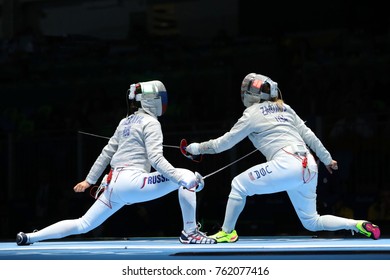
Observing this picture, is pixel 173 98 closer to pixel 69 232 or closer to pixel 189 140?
pixel 189 140

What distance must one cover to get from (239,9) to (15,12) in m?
2.77

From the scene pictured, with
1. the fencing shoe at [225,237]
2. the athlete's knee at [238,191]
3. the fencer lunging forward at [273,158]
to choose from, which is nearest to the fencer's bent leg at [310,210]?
the fencer lunging forward at [273,158]

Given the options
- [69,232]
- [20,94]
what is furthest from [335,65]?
[69,232]

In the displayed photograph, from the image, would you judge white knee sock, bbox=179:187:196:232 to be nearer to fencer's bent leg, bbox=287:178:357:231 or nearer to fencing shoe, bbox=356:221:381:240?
fencer's bent leg, bbox=287:178:357:231

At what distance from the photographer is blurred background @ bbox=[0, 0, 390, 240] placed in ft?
29.9

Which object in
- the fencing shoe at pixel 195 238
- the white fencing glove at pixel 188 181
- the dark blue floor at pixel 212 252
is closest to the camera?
the dark blue floor at pixel 212 252

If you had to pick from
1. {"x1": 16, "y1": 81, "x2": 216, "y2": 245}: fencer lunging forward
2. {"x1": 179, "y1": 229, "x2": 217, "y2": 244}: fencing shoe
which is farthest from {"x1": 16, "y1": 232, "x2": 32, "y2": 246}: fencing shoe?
{"x1": 179, "y1": 229, "x2": 217, "y2": 244}: fencing shoe

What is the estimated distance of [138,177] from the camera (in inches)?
224

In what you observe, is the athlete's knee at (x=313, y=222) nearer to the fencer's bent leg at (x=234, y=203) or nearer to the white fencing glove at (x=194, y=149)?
the fencer's bent leg at (x=234, y=203)

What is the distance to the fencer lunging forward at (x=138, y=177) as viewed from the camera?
5.61 metres

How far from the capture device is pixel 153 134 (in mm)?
5730

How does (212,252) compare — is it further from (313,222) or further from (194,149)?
(313,222)

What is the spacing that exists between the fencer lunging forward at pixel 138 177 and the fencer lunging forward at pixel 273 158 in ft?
0.90

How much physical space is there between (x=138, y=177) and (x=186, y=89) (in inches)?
195
